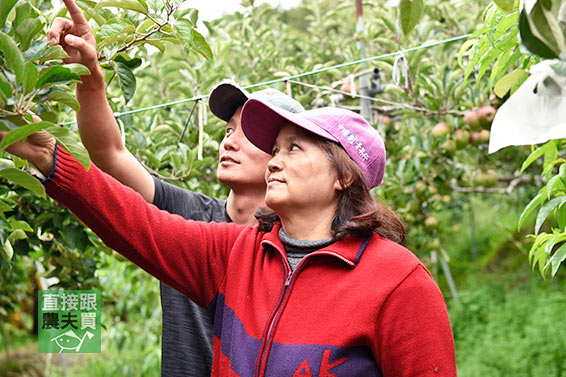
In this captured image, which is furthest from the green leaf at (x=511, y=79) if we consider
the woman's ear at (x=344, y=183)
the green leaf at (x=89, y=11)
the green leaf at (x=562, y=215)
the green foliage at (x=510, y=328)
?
the green foliage at (x=510, y=328)

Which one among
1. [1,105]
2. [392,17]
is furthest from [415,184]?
[1,105]

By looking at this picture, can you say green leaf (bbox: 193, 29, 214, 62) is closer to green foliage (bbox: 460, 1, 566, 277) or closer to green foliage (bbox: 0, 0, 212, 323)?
green foliage (bbox: 0, 0, 212, 323)

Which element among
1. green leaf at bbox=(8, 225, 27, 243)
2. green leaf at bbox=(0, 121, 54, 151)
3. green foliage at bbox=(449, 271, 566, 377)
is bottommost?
green foliage at bbox=(449, 271, 566, 377)

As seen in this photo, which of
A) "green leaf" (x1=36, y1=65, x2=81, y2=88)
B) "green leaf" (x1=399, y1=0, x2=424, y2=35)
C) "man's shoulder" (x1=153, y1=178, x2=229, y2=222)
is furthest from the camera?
"man's shoulder" (x1=153, y1=178, x2=229, y2=222)

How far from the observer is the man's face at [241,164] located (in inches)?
61.8

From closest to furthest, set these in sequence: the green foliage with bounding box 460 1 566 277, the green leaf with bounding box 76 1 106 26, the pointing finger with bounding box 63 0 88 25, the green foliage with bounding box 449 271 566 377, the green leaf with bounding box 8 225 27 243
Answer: the green foliage with bounding box 460 1 566 277 → the pointing finger with bounding box 63 0 88 25 → the green leaf with bounding box 76 1 106 26 → the green leaf with bounding box 8 225 27 243 → the green foliage with bounding box 449 271 566 377

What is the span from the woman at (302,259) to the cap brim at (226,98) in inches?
11.6

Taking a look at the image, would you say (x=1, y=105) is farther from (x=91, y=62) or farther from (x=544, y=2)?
(x=544, y=2)

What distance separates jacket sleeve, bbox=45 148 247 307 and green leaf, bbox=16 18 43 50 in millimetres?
186

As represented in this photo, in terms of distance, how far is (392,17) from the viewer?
10.8 feet

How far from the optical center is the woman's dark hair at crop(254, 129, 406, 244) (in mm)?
1168

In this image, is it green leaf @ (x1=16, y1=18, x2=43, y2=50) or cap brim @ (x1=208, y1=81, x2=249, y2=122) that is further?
cap brim @ (x1=208, y1=81, x2=249, y2=122)

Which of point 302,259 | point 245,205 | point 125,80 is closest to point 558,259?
point 302,259

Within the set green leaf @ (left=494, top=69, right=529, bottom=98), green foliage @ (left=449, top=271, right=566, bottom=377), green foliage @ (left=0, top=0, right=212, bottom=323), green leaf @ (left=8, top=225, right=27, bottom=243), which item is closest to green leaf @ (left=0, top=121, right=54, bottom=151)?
green foliage @ (left=0, top=0, right=212, bottom=323)
